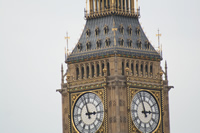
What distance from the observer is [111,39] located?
4788 inches

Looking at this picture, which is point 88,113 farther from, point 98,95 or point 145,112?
point 145,112

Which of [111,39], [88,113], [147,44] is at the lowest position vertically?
[88,113]

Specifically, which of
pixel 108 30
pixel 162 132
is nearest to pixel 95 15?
pixel 108 30

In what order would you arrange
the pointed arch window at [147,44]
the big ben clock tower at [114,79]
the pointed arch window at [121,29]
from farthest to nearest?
the pointed arch window at [147,44] < the pointed arch window at [121,29] < the big ben clock tower at [114,79]

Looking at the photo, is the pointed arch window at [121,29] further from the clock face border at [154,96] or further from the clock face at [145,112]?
the clock face at [145,112]

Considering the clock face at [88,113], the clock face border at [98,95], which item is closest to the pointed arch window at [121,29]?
the clock face border at [98,95]

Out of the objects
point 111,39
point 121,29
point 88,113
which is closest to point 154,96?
point 88,113

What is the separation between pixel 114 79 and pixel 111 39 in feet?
10.5

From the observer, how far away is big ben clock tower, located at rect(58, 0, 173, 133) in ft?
396

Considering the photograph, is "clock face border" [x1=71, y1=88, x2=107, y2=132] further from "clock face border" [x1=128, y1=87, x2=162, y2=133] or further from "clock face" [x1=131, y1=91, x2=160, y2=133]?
"clock face" [x1=131, y1=91, x2=160, y2=133]

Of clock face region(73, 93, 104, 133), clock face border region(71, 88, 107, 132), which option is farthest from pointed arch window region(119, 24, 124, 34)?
clock face region(73, 93, 104, 133)

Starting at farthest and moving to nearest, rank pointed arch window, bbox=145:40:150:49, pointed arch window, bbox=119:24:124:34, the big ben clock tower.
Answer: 1. pointed arch window, bbox=145:40:150:49
2. pointed arch window, bbox=119:24:124:34
3. the big ben clock tower

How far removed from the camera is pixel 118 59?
4756 inches

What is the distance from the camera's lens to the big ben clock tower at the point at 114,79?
121 m
